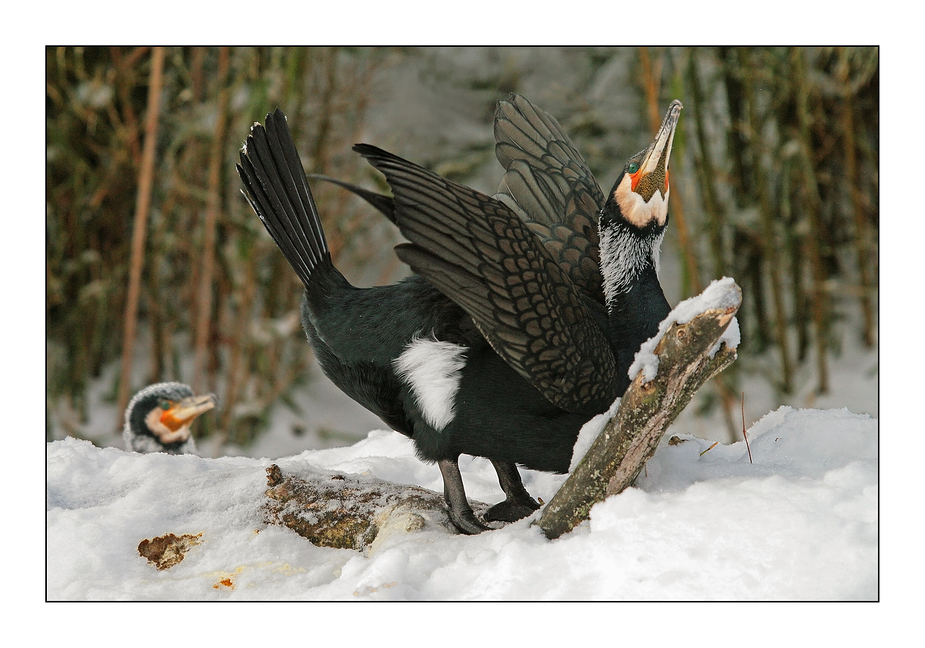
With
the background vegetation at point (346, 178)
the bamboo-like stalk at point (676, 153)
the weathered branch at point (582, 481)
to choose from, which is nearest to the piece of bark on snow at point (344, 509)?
the weathered branch at point (582, 481)

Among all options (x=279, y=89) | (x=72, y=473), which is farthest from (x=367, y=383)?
(x=279, y=89)

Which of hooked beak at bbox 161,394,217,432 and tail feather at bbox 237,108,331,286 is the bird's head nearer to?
tail feather at bbox 237,108,331,286

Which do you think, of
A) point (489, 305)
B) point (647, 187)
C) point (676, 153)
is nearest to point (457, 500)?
point (489, 305)

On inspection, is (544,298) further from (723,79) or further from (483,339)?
(723,79)

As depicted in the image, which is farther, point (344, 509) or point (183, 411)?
point (183, 411)

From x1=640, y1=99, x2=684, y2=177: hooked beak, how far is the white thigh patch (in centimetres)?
47

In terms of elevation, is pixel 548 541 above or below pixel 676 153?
below

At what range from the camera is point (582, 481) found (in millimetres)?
1369

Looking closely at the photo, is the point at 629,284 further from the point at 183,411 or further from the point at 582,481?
the point at 183,411

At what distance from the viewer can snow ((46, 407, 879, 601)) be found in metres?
1.30

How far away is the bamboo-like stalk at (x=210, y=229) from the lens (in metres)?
3.13

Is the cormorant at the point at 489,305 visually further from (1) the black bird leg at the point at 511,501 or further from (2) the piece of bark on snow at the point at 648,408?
(2) the piece of bark on snow at the point at 648,408

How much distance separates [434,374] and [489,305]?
0.76ft

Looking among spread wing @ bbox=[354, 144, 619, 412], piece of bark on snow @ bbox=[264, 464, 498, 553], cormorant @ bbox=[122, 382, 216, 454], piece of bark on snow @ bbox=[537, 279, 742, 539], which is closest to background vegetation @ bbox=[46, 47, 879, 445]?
cormorant @ bbox=[122, 382, 216, 454]
